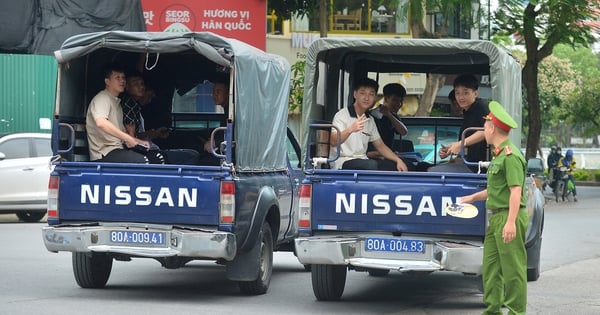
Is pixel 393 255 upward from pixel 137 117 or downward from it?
downward

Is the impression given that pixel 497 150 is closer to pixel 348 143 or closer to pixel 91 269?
pixel 348 143

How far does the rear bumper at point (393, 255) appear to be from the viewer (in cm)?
1002

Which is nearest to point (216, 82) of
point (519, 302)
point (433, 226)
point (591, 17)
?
point (433, 226)

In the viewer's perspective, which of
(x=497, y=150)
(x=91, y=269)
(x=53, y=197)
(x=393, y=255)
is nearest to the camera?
(x=497, y=150)

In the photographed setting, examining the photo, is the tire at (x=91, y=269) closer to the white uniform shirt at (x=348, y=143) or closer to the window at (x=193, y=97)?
the white uniform shirt at (x=348, y=143)

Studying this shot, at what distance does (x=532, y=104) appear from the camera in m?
33.0

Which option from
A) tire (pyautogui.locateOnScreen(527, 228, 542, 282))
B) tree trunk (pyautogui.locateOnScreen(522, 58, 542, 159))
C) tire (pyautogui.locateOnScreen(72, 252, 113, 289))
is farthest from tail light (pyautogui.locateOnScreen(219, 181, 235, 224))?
tree trunk (pyautogui.locateOnScreen(522, 58, 542, 159))

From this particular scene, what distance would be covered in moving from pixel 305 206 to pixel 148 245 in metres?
1.46

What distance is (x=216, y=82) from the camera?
13.4 metres

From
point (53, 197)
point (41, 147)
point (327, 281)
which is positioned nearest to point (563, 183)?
point (41, 147)

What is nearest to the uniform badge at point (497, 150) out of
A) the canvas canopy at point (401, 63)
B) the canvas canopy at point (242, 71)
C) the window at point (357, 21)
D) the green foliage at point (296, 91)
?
the canvas canopy at point (401, 63)

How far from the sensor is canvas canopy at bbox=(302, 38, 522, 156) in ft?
35.0

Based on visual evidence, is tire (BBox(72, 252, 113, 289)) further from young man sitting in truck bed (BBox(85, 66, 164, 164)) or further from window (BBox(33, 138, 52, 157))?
window (BBox(33, 138, 52, 157))

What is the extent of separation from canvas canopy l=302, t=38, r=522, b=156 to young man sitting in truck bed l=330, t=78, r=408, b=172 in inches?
12.5
